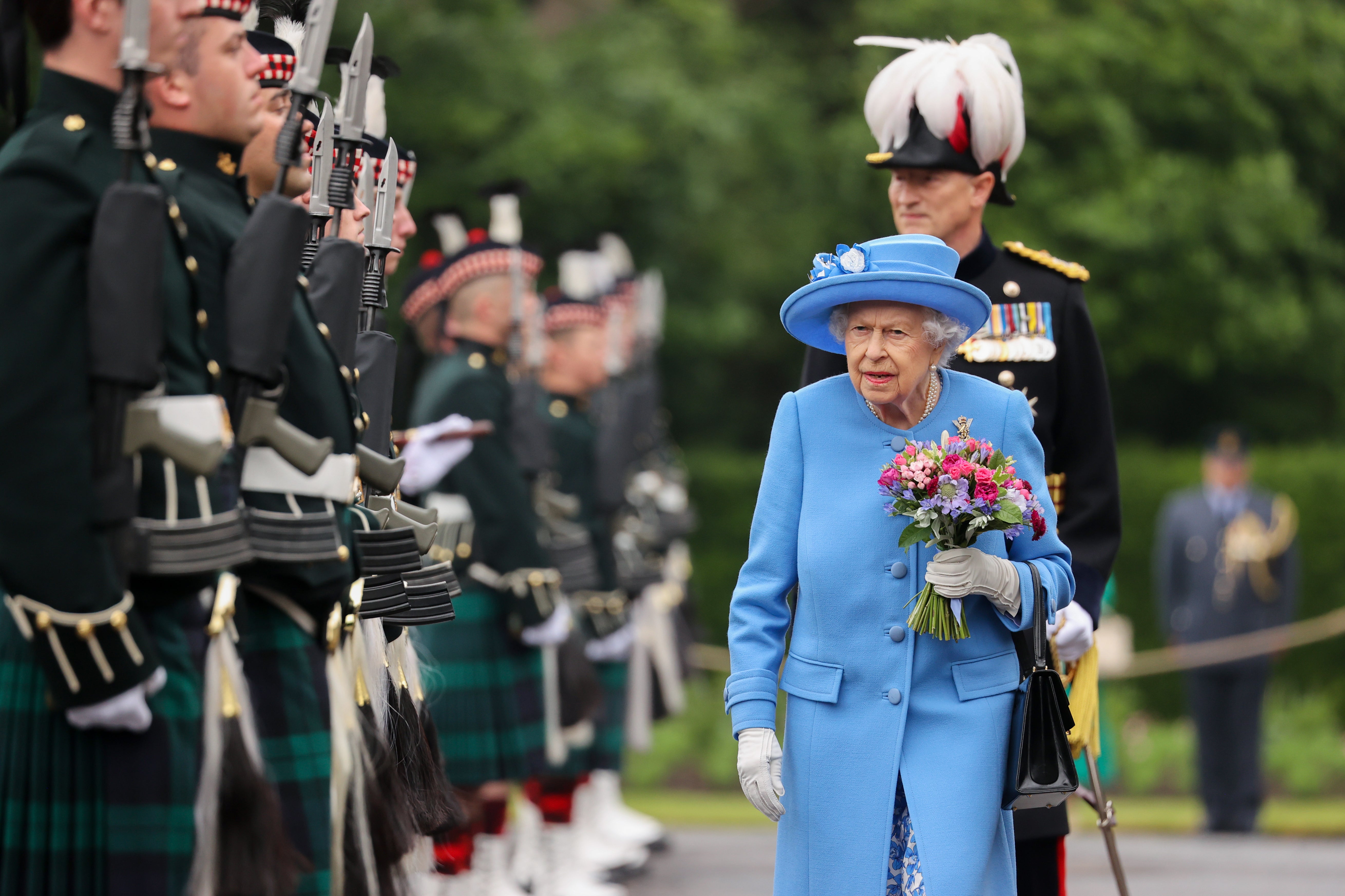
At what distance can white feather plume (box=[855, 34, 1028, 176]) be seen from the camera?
489 centimetres

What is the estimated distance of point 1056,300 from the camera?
4910 mm

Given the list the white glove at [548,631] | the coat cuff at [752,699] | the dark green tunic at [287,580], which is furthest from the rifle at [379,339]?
the white glove at [548,631]

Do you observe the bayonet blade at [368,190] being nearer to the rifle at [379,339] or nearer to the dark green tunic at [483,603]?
the rifle at [379,339]

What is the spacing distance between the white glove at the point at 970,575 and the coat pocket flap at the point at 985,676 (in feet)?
0.48

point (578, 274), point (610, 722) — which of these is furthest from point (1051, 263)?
point (578, 274)

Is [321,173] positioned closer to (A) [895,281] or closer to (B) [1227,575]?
(A) [895,281]

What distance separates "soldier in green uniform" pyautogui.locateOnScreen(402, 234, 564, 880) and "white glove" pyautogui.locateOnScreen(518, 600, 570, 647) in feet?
0.07

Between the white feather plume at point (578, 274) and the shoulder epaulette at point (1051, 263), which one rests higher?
the white feather plume at point (578, 274)

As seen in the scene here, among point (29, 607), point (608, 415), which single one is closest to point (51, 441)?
point (29, 607)

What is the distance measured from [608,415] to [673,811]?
300 cm

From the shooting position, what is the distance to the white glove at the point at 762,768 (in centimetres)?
389

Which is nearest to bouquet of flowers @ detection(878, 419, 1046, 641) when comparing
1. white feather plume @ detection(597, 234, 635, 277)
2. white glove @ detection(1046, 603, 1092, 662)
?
white glove @ detection(1046, 603, 1092, 662)

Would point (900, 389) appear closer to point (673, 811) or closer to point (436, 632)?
point (436, 632)

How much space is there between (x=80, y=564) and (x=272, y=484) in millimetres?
564
